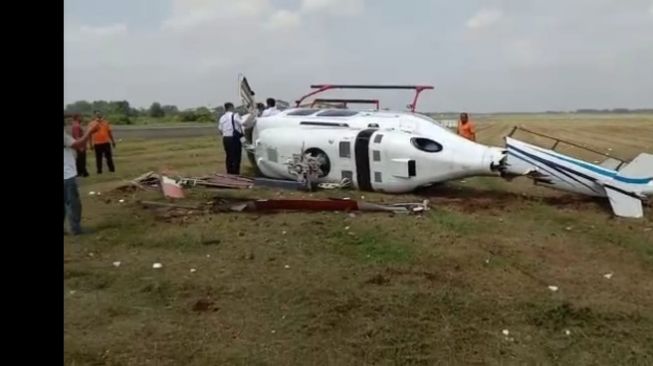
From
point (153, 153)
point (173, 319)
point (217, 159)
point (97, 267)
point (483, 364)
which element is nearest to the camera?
point (483, 364)

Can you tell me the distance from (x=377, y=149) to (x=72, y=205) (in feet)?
17.7

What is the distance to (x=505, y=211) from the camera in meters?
9.82

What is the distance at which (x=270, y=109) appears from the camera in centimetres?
1449

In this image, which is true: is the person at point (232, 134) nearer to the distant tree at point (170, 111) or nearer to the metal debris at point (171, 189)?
the metal debris at point (171, 189)

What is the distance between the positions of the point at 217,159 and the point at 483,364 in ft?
55.6

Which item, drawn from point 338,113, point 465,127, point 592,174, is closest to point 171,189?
point 338,113

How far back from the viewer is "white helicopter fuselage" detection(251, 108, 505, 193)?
10.6m

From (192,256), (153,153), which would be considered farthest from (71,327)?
(153,153)

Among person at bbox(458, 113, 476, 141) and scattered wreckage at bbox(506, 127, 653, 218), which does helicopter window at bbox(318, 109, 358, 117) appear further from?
person at bbox(458, 113, 476, 141)

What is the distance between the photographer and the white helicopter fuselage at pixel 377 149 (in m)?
10.6

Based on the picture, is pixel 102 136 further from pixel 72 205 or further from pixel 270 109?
pixel 72 205

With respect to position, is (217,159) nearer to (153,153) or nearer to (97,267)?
(153,153)

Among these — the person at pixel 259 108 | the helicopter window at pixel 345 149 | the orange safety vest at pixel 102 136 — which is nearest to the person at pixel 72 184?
the helicopter window at pixel 345 149
